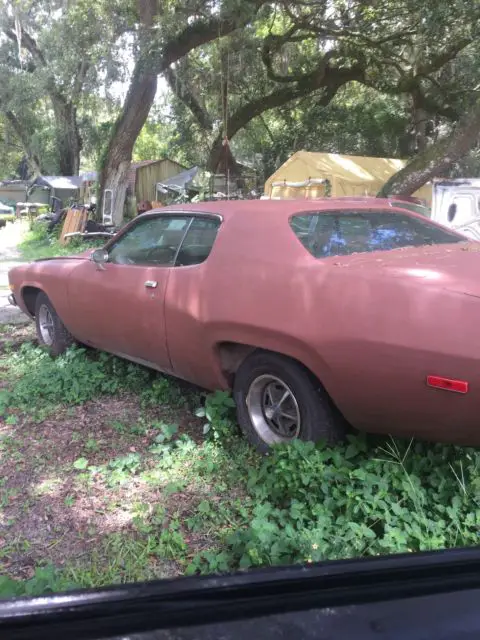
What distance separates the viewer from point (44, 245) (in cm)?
1708

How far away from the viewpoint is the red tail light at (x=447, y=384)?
236cm

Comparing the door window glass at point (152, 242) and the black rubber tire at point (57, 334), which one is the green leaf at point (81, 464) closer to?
the door window glass at point (152, 242)

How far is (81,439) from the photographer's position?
392 centimetres

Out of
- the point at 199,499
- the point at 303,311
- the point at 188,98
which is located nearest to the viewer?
the point at 303,311

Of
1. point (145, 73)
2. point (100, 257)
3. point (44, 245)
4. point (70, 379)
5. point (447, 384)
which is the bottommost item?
point (70, 379)

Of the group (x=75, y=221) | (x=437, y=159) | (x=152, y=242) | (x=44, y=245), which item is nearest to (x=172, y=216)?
(x=152, y=242)

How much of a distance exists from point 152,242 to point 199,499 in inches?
79.7

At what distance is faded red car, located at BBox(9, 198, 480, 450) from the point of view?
2490mm

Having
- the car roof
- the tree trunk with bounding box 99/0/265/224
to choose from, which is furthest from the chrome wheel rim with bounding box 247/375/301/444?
the tree trunk with bounding box 99/0/265/224

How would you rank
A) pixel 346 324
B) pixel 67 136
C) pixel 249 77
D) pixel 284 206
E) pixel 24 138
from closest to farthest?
pixel 346 324 → pixel 284 206 → pixel 249 77 → pixel 67 136 → pixel 24 138

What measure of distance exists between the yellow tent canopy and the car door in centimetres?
1093

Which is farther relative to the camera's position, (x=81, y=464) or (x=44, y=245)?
(x=44, y=245)

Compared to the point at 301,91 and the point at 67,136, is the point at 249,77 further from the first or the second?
the point at 67,136

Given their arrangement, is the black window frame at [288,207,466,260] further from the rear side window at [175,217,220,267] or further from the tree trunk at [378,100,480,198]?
the tree trunk at [378,100,480,198]
